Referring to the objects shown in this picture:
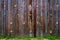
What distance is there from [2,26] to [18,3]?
3.12ft

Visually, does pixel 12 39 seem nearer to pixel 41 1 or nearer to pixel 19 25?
pixel 19 25

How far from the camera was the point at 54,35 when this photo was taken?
6031 millimetres

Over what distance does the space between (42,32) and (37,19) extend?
0.46 metres

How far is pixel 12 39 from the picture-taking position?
5.66 meters

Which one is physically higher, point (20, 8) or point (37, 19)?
point (20, 8)

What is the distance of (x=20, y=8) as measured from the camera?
607 centimetres

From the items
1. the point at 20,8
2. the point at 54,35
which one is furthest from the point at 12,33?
the point at 54,35

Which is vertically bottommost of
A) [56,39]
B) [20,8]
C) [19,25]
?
[56,39]

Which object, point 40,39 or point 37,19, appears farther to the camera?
point 37,19

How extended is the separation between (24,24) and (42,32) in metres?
0.66

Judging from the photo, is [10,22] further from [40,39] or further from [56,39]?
[56,39]

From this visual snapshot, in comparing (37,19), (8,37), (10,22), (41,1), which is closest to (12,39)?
(8,37)

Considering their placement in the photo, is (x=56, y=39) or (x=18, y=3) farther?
(x=18, y=3)

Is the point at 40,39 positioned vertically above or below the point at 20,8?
below
